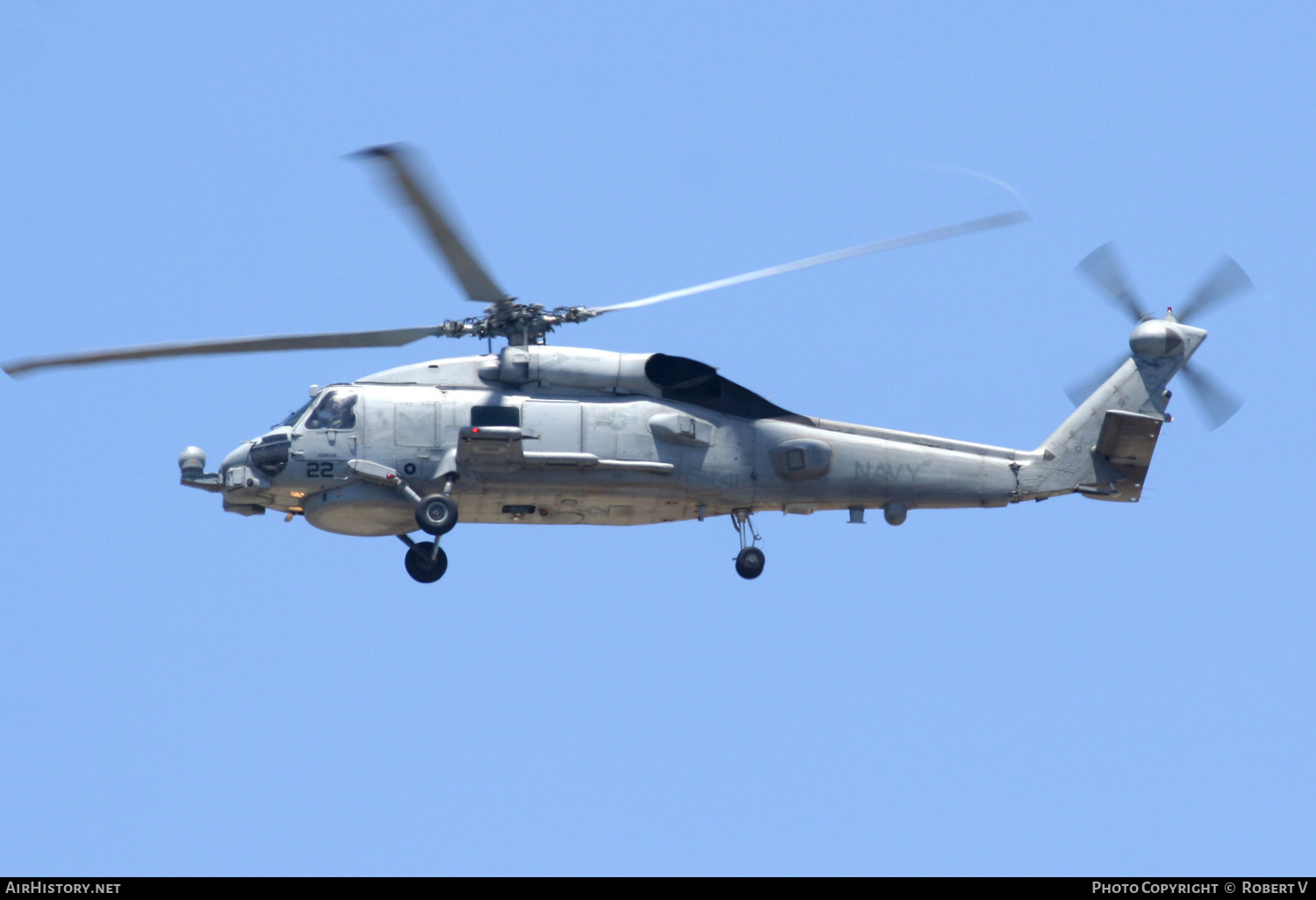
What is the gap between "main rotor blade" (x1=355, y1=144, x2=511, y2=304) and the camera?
2203cm

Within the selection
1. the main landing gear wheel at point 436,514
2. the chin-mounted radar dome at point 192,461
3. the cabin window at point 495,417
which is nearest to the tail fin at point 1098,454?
the cabin window at point 495,417

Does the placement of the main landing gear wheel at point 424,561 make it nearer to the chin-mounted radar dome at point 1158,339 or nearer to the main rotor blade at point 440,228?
the main rotor blade at point 440,228

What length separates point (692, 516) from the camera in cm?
2797

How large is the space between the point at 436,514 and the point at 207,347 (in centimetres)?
405

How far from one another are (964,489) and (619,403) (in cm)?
553

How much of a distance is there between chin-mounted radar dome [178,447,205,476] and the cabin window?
13.4 feet

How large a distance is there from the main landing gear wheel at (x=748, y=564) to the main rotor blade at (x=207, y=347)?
622 cm

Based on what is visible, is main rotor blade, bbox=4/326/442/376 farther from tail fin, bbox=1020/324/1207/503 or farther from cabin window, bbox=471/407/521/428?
tail fin, bbox=1020/324/1207/503

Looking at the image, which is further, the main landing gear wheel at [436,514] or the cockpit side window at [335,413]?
the cockpit side window at [335,413]

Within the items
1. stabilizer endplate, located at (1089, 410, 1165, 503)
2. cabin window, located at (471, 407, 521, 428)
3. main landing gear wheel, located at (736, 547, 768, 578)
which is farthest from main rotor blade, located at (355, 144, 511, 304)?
stabilizer endplate, located at (1089, 410, 1165, 503)

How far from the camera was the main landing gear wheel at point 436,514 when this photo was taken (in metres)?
26.5
